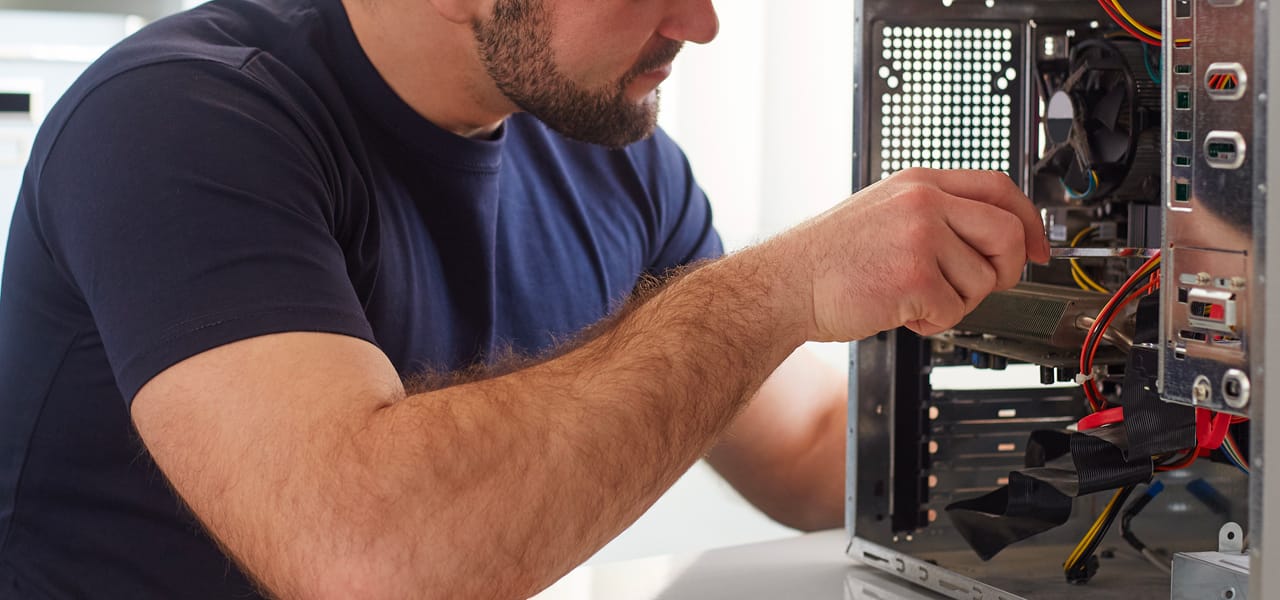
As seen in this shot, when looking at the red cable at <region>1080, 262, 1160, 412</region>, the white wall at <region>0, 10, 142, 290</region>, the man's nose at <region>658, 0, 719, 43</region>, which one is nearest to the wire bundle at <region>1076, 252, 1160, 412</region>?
the red cable at <region>1080, 262, 1160, 412</region>

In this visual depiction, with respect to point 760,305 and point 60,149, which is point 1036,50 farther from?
point 60,149

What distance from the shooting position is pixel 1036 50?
3.50ft

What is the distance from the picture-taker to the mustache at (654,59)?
121cm

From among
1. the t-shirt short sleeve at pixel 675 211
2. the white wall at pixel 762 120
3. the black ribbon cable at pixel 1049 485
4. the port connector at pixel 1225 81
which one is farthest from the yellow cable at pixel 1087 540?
the white wall at pixel 762 120

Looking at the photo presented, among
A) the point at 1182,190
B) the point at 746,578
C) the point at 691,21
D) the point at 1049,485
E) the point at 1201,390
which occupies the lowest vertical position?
the point at 746,578

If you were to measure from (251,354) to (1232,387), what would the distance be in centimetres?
58

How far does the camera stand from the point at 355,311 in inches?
34.5

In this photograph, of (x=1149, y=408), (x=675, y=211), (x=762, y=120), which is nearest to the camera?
(x=1149, y=408)

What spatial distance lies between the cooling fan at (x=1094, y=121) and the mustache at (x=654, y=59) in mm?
361

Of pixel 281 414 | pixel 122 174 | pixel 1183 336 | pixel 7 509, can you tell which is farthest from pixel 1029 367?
pixel 7 509

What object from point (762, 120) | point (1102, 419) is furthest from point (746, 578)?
point (762, 120)

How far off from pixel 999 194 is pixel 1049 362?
14 centimetres

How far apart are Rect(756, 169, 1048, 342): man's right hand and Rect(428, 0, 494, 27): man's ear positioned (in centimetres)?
45

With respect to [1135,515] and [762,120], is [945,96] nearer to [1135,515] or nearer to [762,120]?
[1135,515]
